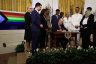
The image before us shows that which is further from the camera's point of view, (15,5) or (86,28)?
(15,5)

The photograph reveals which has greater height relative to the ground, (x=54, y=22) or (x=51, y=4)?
(x=51, y=4)

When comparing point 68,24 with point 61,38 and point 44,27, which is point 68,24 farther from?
point 44,27

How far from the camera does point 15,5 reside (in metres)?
11.8

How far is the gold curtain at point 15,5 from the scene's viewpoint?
11.2 metres

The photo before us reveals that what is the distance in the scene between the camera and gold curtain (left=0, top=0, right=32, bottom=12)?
441 inches

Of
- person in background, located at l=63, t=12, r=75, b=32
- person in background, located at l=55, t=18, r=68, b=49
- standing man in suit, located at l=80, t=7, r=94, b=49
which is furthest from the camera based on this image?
person in background, located at l=63, t=12, r=75, b=32

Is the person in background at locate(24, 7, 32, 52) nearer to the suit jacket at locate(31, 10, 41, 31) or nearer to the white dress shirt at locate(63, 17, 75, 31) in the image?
the suit jacket at locate(31, 10, 41, 31)

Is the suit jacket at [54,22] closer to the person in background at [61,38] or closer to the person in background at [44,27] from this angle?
the person in background at [61,38]

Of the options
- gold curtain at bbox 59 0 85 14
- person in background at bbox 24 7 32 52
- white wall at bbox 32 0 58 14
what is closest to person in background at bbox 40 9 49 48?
person in background at bbox 24 7 32 52

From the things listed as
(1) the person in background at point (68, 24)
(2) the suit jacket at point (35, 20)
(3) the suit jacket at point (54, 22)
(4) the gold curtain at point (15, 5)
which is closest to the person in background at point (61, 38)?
(3) the suit jacket at point (54, 22)

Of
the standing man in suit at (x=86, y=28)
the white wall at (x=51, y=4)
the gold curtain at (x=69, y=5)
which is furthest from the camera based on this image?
the gold curtain at (x=69, y=5)

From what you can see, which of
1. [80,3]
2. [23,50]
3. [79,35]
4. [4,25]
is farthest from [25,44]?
[80,3]

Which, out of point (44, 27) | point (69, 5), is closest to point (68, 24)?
point (44, 27)

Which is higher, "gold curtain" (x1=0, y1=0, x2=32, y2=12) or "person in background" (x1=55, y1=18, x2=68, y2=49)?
"gold curtain" (x1=0, y1=0, x2=32, y2=12)
